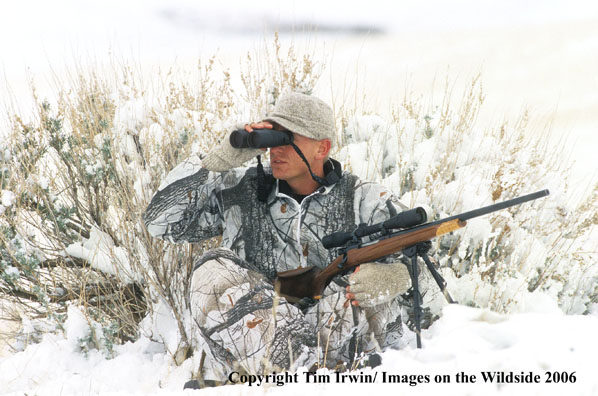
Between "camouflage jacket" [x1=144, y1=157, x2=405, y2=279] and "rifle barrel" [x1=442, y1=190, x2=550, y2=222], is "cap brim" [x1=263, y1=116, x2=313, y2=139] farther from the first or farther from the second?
"rifle barrel" [x1=442, y1=190, x2=550, y2=222]

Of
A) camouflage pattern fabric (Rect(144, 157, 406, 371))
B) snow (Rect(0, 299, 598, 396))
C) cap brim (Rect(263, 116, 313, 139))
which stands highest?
cap brim (Rect(263, 116, 313, 139))

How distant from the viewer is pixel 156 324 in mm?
3902

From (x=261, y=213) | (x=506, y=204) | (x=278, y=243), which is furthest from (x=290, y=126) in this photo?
(x=506, y=204)

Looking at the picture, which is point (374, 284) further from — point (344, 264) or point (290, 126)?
point (290, 126)

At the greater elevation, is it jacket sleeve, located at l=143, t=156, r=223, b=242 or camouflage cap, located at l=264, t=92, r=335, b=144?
camouflage cap, located at l=264, t=92, r=335, b=144

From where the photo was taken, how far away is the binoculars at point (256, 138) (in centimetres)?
264

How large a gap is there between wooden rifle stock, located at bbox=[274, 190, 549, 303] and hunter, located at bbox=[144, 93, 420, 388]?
0.08m

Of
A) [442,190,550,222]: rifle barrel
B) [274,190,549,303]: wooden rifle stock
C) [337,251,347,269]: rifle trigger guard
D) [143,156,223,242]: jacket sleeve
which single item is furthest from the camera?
[143,156,223,242]: jacket sleeve

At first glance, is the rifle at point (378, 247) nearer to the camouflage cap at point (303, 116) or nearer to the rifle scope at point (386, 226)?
the rifle scope at point (386, 226)

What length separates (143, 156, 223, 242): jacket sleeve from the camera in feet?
9.75

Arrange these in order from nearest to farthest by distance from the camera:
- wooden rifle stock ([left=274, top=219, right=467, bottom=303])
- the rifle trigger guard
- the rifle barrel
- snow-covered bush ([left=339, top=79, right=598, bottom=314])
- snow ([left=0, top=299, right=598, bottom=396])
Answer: snow ([left=0, top=299, right=598, bottom=396])
the rifle barrel
wooden rifle stock ([left=274, top=219, right=467, bottom=303])
the rifle trigger guard
snow-covered bush ([left=339, top=79, right=598, bottom=314])

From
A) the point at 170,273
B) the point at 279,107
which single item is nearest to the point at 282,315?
A: the point at 279,107

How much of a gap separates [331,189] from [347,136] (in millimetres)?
2127

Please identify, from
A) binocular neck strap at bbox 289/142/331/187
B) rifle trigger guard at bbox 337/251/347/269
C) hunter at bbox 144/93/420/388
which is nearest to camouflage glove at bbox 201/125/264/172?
hunter at bbox 144/93/420/388
